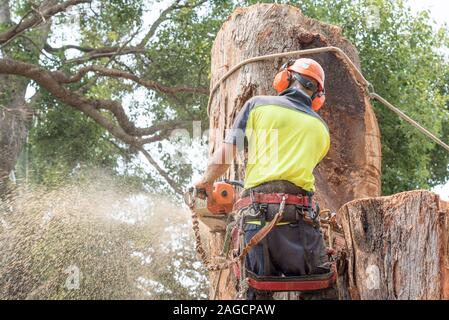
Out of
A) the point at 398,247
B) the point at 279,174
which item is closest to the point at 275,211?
the point at 279,174

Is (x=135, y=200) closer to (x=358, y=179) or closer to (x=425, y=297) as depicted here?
(x=358, y=179)

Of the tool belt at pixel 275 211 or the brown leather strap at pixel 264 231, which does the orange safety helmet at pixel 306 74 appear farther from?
the brown leather strap at pixel 264 231

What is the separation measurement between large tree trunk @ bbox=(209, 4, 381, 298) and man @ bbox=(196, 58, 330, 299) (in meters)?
1.33

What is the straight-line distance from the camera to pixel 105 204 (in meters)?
9.50

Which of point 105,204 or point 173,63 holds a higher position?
point 173,63

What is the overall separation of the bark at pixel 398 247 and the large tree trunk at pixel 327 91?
4.00 ft

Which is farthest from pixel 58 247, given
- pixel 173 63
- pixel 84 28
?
pixel 84 28

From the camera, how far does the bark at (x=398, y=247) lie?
3322mm

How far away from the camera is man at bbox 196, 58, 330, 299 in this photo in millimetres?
3512

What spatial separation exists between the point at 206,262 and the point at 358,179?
1.88 meters

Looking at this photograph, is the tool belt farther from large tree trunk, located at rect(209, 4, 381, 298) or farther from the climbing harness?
large tree trunk, located at rect(209, 4, 381, 298)
